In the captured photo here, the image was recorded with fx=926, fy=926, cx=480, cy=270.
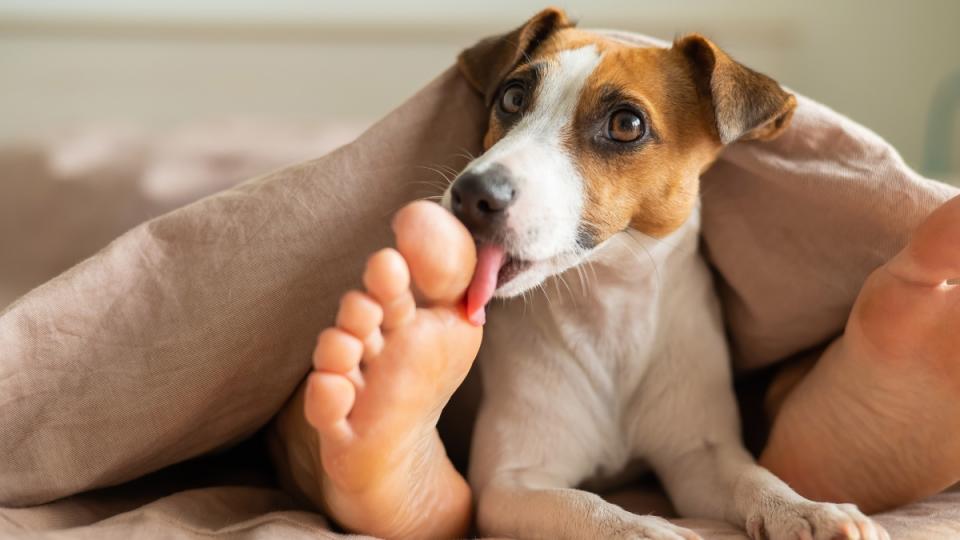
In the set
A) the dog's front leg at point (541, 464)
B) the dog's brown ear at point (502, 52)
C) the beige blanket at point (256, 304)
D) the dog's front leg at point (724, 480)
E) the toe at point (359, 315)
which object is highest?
the dog's brown ear at point (502, 52)

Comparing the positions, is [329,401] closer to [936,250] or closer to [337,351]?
[337,351]

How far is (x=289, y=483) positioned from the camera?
55.6 inches

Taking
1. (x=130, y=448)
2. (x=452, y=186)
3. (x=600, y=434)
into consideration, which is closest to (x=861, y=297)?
(x=600, y=434)

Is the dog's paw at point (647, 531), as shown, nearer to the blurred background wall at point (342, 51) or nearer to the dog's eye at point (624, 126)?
the dog's eye at point (624, 126)

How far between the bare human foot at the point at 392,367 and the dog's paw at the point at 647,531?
0.82 ft

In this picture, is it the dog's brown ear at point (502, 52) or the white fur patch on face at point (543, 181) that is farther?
the dog's brown ear at point (502, 52)

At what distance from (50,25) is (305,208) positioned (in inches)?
94.6

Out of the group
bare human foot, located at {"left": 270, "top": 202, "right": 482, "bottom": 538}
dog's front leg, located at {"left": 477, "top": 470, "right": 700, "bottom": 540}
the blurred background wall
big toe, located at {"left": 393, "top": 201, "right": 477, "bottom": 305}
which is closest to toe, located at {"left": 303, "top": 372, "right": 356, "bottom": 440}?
bare human foot, located at {"left": 270, "top": 202, "right": 482, "bottom": 538}

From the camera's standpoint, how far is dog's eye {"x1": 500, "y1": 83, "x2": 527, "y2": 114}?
4.30ft

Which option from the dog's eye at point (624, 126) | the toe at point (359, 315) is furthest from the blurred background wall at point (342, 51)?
the toe at point (359, 315)

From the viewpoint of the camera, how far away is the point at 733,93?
4.14 ft

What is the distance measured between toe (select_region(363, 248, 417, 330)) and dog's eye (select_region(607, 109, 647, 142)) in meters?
0.44

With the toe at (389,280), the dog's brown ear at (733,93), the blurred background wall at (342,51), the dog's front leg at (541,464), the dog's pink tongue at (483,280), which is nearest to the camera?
the toe at (389,280)

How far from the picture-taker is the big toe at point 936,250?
40.9 inches
